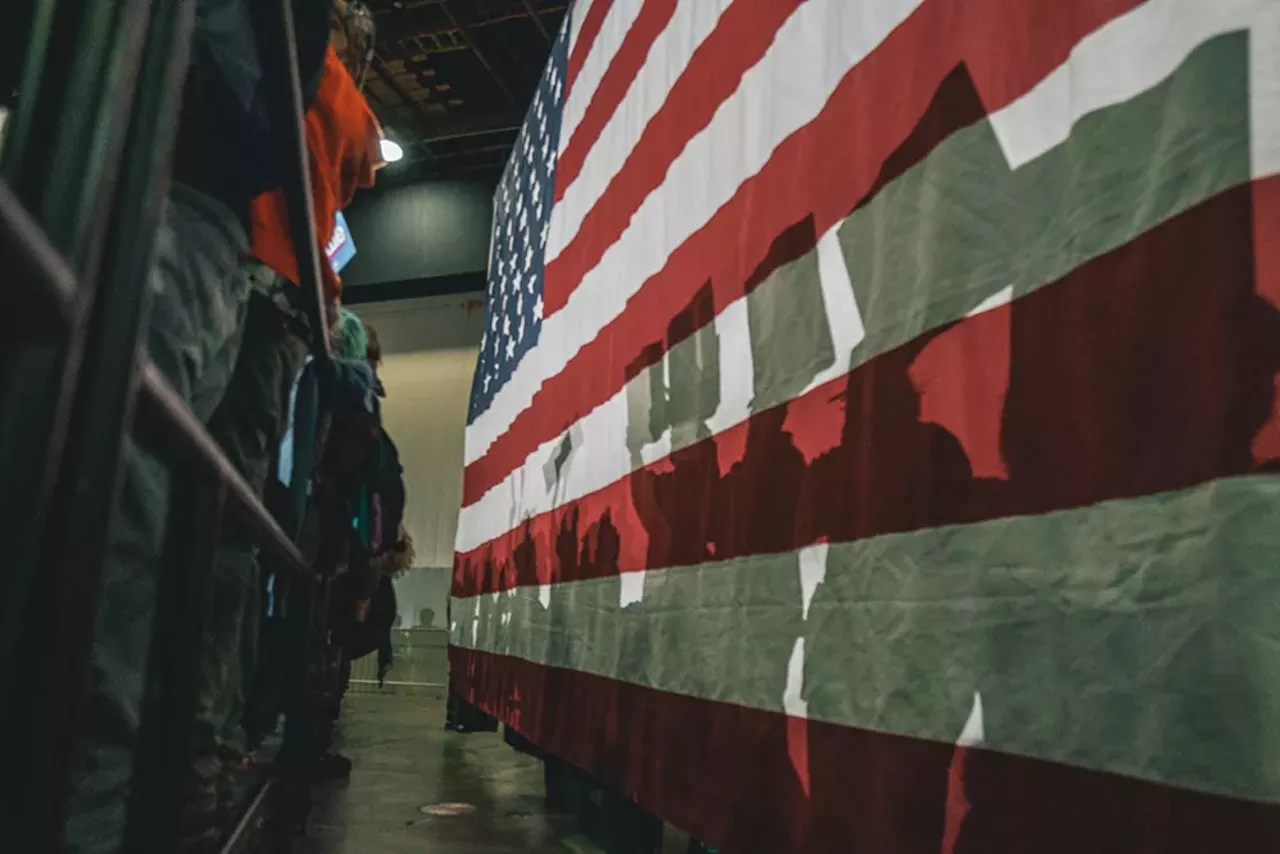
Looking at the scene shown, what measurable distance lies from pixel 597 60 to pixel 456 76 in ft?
10.1

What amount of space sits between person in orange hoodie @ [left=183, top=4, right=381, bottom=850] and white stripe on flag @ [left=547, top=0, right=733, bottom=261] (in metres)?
0.45

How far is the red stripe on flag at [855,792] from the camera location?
1.78ft

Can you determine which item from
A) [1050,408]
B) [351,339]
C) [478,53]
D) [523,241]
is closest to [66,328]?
[1050,408]

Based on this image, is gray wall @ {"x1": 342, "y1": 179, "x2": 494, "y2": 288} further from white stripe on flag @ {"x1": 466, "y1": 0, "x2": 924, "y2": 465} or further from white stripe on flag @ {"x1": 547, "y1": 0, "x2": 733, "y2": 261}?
white stripe on flag @ {"x1": 466, "y1": 0, "x2": 924, "y2": 465}

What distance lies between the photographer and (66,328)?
0.42 metres

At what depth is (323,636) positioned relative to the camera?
2.12 meters

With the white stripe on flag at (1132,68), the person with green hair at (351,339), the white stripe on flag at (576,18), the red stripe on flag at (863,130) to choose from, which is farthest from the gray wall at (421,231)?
the white stripe on flag at (1132,68)

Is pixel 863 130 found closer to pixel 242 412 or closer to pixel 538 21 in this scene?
pixel 242 412

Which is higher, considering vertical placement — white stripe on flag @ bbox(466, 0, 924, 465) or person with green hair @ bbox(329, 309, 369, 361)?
person with green hair @ bbox(329, 309, 369, 361)

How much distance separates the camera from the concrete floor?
5.46ft

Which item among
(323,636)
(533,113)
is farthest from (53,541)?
(533,113)

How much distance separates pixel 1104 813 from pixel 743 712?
49 centimetres

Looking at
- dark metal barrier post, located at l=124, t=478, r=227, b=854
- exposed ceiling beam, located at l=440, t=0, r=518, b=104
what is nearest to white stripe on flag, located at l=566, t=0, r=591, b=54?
dark metal barrier post, located at l=124, t=478, r=227, b=854

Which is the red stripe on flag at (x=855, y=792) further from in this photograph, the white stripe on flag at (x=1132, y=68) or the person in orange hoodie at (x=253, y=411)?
the person in orange hoodie at (x=253, y=411)
